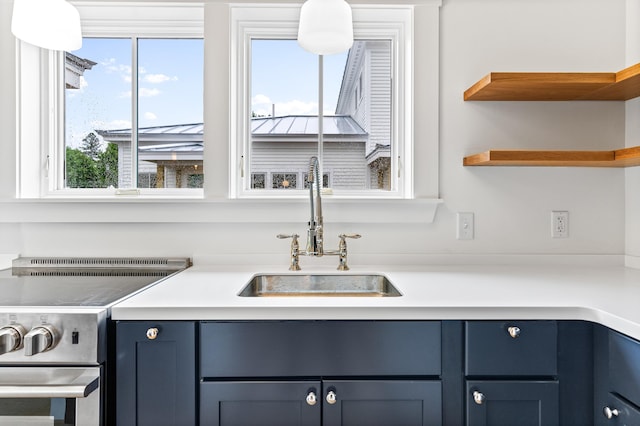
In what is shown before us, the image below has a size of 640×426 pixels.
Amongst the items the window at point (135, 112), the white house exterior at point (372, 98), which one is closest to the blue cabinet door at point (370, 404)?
the white house exterior at point (372, 98)

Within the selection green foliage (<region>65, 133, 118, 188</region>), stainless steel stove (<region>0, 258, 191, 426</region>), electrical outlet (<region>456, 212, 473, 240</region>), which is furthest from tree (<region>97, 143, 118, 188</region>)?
electrical outlet (<region>456, 212, 473, 240</region>)

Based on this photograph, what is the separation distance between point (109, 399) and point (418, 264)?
4.08 ft

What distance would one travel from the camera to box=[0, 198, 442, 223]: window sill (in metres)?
1.67

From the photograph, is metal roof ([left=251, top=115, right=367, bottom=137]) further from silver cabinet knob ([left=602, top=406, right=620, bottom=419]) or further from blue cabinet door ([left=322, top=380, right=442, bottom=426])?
silver cabinet knob ([left=602, top=406, right=620, bottom=419])

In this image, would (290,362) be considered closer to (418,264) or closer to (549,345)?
(549,345)

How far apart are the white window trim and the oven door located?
940mm

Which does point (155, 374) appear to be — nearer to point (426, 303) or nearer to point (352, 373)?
point (352, 373)

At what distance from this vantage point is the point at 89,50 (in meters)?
1.82

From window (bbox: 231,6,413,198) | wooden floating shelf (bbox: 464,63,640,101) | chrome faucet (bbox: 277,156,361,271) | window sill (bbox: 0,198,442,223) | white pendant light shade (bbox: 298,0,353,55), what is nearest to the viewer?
white pendant light shade (bbox: 298,0,353,55)

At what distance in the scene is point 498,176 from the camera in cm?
172

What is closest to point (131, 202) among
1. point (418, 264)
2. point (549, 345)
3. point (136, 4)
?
point (136, 4)

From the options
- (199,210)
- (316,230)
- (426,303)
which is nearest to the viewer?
(426,303)

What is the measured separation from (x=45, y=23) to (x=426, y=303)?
1379 mm

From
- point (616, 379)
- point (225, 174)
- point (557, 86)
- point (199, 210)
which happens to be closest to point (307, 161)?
point (225, 174)
